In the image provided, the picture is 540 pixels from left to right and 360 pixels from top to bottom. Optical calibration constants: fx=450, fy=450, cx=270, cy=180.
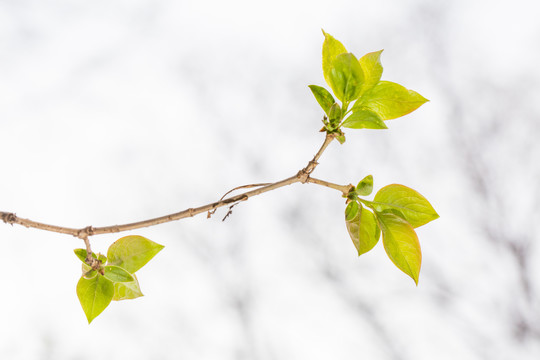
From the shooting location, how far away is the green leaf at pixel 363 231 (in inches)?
14.1

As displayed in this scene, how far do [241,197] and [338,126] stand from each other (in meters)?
0.09

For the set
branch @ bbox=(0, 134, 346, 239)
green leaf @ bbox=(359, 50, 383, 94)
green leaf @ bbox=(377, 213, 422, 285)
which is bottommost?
green leaf @ bbox=(377, 213, 422, 285)

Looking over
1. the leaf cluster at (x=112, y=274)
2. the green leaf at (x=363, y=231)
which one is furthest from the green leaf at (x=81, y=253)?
the green leaf at (x=363, y=231)

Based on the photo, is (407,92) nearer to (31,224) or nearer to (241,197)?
(241,197)

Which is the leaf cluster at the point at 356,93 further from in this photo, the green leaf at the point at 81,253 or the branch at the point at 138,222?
the green leaf at the point at 81,253

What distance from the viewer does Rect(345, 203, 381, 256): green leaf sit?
357 millimetres

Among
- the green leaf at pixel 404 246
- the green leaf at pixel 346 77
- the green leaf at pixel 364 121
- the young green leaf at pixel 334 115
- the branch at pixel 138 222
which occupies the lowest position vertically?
the green leaf at pixel 404 246

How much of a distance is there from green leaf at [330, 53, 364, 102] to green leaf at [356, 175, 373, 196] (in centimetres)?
6

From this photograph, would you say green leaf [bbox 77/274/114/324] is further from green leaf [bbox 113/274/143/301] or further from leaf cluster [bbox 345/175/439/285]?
leaf cluster [bbox 345/175/439/285]

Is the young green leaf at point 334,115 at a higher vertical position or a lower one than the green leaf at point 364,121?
higher

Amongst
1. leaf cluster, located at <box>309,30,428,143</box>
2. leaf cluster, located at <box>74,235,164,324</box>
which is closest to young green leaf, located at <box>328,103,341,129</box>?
leaf cluster, located at <box>309,30,428,143</box>

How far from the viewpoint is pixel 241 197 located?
312 millimetres

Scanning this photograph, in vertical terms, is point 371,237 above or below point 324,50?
below

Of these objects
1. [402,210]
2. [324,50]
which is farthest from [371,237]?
[324,50]
